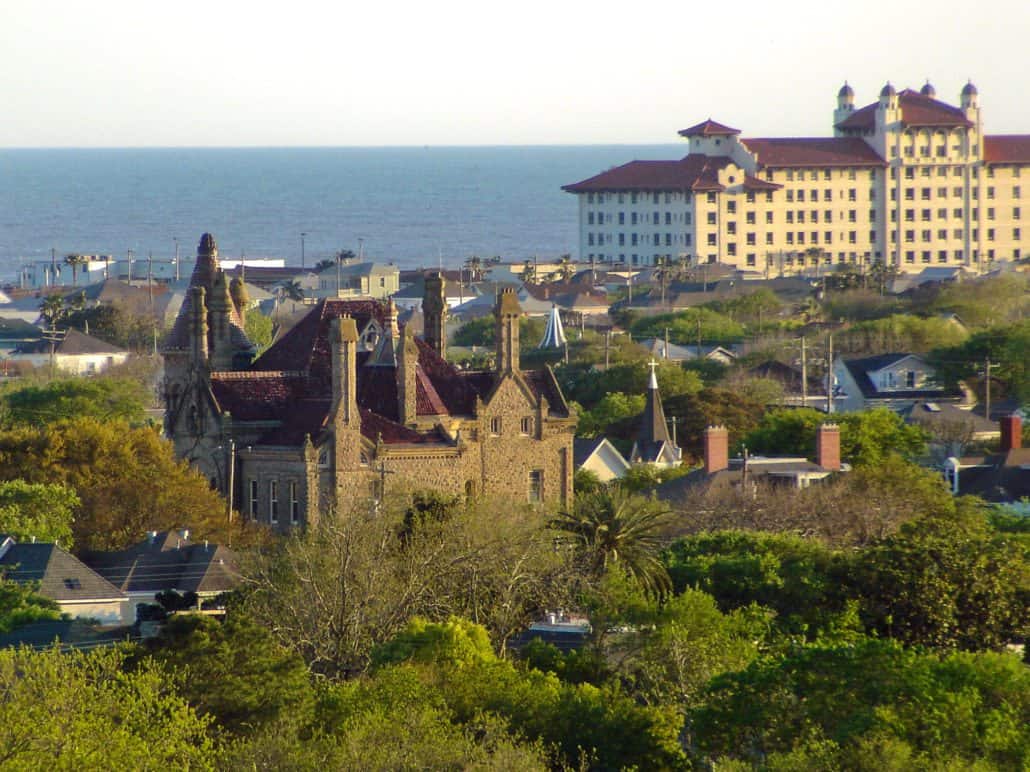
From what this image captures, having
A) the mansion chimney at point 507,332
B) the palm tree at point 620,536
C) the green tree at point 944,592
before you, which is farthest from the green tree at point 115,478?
the green tree at point 944,592

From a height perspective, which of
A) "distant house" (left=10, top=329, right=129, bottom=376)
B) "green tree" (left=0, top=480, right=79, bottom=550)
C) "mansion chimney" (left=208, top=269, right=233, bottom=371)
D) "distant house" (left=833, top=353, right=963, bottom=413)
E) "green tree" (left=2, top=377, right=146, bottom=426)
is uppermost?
"mansion chimney" (left=208, top=269, right=233, bottom=371)

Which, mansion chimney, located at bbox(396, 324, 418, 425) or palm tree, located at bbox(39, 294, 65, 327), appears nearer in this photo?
mansion chimney, located at bbox(396, 324, 418, 425)

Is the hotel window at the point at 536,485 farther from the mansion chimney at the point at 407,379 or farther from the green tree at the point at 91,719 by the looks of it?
the green tree at the point at 91,719

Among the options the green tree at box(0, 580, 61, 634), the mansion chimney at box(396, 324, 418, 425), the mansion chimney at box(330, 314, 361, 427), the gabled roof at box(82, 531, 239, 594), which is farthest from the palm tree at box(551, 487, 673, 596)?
the green tree at box(0, 580, 61, 634)

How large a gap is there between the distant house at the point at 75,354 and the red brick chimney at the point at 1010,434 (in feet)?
184

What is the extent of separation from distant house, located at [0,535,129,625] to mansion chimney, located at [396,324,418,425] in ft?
37.6

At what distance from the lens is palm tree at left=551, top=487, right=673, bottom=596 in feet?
183

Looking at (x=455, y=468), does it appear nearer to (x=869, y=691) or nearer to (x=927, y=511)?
(x=927, y=511)

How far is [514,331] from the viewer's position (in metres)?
70.2

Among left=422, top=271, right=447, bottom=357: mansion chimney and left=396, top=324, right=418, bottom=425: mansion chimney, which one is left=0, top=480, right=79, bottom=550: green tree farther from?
left=422, top=271, right=447, bottom=357: mansion chimney

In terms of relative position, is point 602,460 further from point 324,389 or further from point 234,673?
point 234,673

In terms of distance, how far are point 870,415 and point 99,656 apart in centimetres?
4583

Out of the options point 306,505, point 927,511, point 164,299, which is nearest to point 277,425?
point 306,505

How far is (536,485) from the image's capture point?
2768 inches
